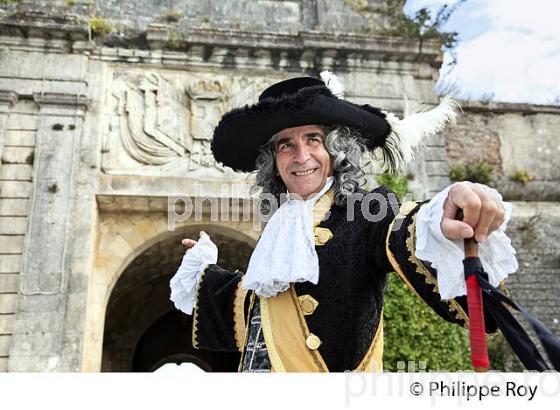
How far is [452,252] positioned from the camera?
1.59 meters

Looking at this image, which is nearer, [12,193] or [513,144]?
[12,193]

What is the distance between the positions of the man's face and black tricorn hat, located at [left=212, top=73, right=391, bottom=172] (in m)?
0.07

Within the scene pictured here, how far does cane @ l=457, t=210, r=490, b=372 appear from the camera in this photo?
1.36 metres

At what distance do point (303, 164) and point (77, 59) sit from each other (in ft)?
19.1

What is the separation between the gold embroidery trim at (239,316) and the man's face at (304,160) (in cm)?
57

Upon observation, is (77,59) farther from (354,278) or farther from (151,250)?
(354,278)

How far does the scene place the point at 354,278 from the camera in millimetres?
2070

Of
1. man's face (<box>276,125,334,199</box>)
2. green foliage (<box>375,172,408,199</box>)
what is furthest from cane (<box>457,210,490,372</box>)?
green foliage (<box>375,172,408,199</box>)

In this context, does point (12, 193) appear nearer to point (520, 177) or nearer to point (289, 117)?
point (289, 117)

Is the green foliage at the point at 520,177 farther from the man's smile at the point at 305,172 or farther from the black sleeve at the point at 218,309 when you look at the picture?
the man's smile at the point at 305,172

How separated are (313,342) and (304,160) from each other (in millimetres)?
760

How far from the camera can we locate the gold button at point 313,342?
2.06 meters

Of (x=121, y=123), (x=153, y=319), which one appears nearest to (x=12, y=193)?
(x=121, y=123)

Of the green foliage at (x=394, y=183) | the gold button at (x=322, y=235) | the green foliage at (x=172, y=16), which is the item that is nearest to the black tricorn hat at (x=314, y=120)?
the gold button at (x=322, y=235)
